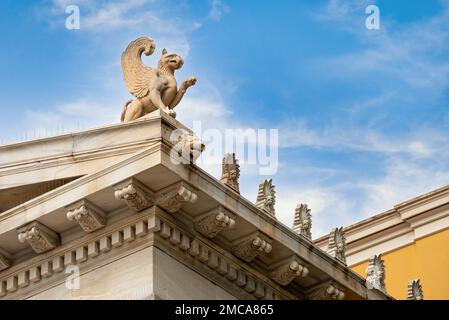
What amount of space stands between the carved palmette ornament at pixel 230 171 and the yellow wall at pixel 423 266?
10322 mm

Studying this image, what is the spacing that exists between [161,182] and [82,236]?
5.35 feet

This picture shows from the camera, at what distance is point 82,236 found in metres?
27.0

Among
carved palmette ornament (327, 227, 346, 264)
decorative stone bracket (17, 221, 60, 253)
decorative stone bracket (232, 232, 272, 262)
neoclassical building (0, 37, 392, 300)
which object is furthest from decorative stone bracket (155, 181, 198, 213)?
carved palmette ornament (327, 227, 346, 264)

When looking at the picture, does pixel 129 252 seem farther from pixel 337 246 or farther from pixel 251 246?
pixel 337 246

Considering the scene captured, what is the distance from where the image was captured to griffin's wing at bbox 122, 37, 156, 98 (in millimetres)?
28047

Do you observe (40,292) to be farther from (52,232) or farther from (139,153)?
Answer: (139,153)

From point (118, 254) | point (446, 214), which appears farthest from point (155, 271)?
point (446, 214)

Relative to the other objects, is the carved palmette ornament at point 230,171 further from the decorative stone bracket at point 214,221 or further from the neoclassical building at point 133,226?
the decorative stone bracket at point 214,221

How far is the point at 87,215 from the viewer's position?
87.4 ft

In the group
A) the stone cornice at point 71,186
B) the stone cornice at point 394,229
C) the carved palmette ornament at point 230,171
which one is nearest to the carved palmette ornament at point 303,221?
the carved palmette ornament at point 230,171

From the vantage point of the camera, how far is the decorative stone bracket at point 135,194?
26141 millimetres

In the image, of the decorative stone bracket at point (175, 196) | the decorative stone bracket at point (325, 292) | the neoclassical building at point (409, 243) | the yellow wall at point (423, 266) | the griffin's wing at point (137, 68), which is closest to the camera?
the decorative stone bracket at point (175, 196)

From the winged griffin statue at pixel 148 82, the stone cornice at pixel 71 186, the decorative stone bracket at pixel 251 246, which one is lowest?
the decorative stone bracket at pixel 251 246

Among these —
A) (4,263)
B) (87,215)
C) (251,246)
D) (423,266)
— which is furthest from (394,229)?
(87,215)
